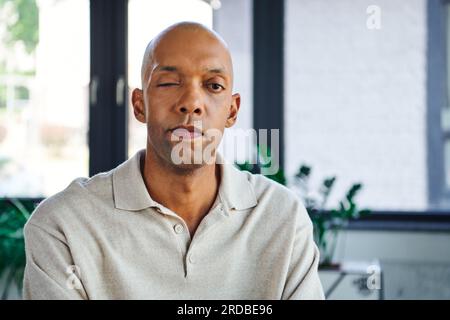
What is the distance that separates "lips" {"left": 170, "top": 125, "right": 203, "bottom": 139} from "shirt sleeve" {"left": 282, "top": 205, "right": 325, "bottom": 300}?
0.23 m

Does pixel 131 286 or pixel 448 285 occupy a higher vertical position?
pixel 131 286

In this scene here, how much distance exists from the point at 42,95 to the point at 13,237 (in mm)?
844

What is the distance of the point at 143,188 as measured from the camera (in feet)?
3.62

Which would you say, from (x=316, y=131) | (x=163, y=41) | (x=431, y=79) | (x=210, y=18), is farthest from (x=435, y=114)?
(x=163, y=41)

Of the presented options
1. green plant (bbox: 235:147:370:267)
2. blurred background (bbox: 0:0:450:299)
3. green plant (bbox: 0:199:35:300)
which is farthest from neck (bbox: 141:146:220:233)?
blurred background (bbox: 0:0:450:299)

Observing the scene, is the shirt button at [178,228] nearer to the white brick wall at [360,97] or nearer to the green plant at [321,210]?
the green plant at [321,210]

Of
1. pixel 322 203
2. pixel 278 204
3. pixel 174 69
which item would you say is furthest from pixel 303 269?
pixel 322 203

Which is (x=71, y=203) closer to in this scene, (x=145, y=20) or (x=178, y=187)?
(x=178, y=187)

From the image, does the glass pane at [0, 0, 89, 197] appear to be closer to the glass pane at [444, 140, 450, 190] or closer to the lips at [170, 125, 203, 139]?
the glass pane at [444, 140, 450, 190]

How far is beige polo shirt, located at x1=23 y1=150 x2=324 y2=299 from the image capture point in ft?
3.34

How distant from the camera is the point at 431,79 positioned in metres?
3.10
